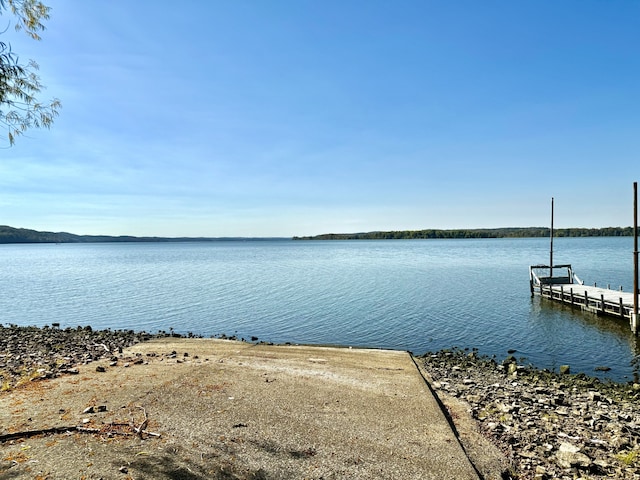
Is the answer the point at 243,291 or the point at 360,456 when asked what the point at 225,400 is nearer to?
the point at 360,456

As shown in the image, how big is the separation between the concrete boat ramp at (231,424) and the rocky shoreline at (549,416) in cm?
118

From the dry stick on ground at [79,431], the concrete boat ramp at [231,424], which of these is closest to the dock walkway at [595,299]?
the concrete boat ramp at [231,424]

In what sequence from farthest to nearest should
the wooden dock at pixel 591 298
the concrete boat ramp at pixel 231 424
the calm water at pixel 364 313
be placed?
the wooden dock at pixel 591 298 < the calm water at pixel 364 313 < the concrete boat ramp at pixel 231 424

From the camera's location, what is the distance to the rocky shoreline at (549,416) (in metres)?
7.21

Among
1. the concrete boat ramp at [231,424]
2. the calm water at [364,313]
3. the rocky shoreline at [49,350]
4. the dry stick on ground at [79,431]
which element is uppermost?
the dry stick on ground at [79,431]

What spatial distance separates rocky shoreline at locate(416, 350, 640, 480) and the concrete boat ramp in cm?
118

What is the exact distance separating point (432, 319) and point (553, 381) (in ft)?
38.4

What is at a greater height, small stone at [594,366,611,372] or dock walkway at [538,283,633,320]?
dock walkway at [538,283,633,320]

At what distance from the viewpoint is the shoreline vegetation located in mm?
7367

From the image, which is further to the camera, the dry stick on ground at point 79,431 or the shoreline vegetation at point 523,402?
the shoreline vegetation at point 523,402

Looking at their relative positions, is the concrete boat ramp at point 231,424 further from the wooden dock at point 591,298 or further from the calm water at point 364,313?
the wooden dock at point 591,298

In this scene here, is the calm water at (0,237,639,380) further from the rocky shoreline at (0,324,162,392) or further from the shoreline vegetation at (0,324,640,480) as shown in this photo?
the rocky shoreline at (0,324,162,392)

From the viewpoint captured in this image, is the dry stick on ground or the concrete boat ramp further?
the dry stick on ground

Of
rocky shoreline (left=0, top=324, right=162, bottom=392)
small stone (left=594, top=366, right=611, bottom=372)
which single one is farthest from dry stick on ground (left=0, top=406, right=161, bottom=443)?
small stone (left=594, top=366, right=611, bottom=372)
